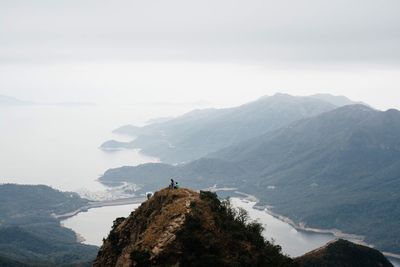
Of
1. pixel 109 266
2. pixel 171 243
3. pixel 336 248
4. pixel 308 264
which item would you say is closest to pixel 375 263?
pixel 336 248

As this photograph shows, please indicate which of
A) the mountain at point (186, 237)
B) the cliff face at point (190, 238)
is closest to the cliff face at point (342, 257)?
the mountain at point (186, 237)

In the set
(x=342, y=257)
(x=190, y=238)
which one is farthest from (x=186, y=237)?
(x=342, y=257)

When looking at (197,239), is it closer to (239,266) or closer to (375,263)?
(239,266)

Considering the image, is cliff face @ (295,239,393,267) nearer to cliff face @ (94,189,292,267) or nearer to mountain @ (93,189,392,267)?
mountain @ (93,189,392,267)

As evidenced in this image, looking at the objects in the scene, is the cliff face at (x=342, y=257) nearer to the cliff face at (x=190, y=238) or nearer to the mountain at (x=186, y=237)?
the mountain at (x=186, y=237)

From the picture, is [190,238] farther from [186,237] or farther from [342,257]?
[342,257]

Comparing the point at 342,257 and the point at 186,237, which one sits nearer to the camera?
the point at 186,237

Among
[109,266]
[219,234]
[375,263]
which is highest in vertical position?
[219,234]
